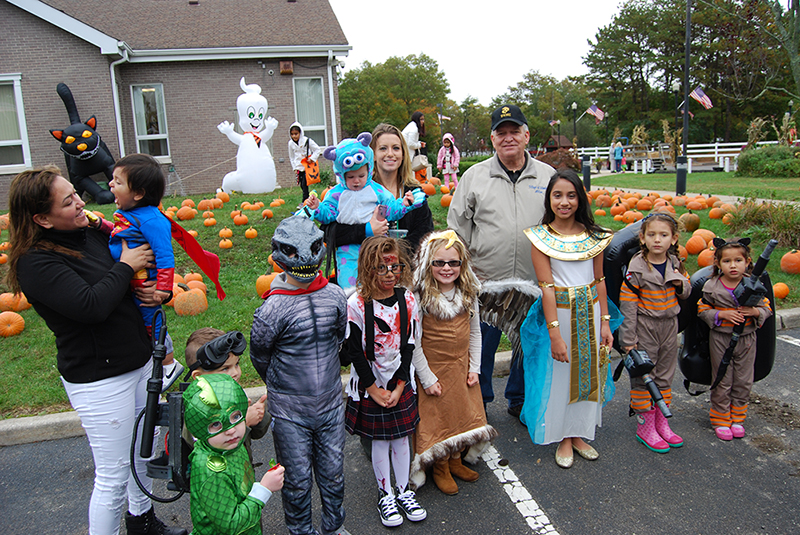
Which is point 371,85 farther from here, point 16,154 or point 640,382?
point 640,382

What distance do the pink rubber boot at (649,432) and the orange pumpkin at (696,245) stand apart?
4.40m

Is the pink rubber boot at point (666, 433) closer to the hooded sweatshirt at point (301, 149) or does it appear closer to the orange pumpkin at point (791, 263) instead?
the orange pumpkin at point (791, 263)

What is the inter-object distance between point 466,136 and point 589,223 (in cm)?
5579

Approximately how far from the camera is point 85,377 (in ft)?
7.64

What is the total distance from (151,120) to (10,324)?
12162mm

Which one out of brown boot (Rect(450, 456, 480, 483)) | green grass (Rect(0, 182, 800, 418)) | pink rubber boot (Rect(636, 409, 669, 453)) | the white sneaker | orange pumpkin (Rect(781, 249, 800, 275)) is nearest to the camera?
the white sneaker

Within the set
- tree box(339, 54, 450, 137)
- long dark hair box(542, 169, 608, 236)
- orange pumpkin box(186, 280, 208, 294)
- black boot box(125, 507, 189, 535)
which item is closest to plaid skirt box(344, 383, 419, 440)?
black boot box(125, 507, 189, 535)

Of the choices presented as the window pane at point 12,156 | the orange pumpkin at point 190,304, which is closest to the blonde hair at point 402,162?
the orange pumpkin at point 190,304

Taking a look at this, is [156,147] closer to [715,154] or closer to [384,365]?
[384,365]

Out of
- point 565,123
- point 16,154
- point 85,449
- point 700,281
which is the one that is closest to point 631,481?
point 700,281

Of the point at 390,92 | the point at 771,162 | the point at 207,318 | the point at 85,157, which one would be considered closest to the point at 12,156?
the point at 85,157

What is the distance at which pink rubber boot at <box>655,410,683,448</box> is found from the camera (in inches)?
140

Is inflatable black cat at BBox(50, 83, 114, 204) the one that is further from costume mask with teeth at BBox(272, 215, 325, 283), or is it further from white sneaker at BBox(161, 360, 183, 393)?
costume mask with teeth at BBox(272, 215, 325, 283)

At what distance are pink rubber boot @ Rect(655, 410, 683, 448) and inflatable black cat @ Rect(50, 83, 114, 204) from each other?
12.3 meters
